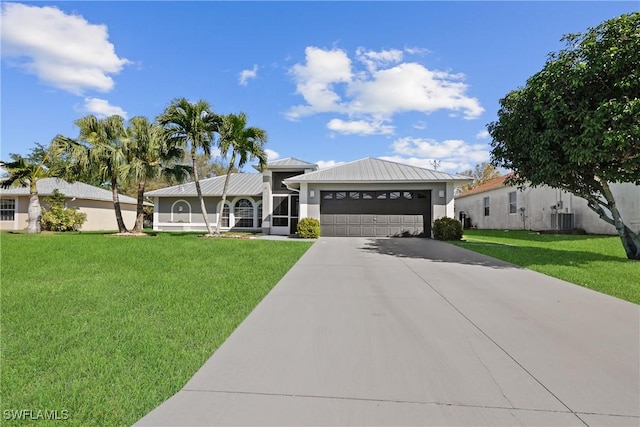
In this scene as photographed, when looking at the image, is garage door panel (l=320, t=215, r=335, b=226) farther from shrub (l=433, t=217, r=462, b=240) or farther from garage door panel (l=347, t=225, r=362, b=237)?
shrub (l=433, t=217, r=462, b=240)

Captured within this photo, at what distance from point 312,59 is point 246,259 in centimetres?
937

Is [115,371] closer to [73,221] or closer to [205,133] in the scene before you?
[205,133]

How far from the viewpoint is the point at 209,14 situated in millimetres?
10602

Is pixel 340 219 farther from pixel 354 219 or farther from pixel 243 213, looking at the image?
pixel 243 213

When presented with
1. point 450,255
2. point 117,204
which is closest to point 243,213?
point 117,204

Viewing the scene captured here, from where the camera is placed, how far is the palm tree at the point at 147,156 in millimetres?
16547

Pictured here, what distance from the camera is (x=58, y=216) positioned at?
837 inches

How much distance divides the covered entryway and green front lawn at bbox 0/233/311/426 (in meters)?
9.42

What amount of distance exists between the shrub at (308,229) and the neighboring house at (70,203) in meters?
17.3

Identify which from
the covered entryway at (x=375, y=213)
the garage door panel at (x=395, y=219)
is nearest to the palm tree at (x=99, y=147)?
the covered entryway at (x=375, y=213)

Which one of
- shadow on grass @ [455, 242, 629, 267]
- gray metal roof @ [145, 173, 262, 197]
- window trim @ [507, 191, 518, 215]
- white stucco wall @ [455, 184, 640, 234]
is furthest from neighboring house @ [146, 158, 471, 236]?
window trim @ [507, 191, 518, 215]

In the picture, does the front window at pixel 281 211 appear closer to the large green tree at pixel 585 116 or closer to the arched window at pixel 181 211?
the arched window at pixel 181 211

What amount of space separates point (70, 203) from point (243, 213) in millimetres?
12810

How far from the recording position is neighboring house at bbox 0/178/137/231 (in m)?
22.7
